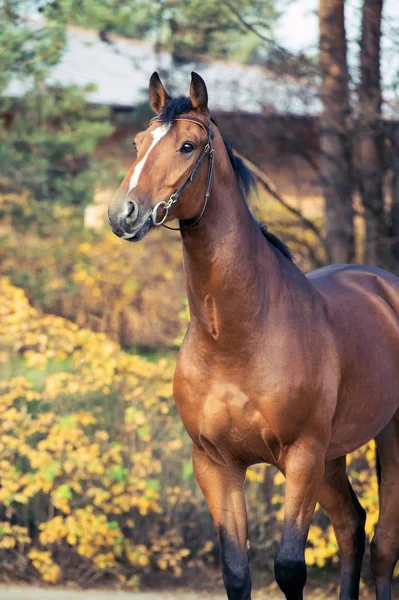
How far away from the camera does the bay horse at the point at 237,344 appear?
11.4 ft

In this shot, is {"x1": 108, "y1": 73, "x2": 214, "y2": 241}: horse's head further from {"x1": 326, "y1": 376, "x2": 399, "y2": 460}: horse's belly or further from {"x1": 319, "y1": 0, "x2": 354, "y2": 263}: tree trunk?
{"x1": 319, "y1": 0, "x2": 354, "y2": 263}: tree trunk

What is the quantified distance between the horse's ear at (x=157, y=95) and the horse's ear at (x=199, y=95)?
0.50ft

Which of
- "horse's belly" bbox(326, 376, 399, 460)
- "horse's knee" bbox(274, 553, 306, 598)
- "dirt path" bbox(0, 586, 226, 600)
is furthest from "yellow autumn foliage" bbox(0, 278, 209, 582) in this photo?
"horse's knee" bbox(274, 553, 306, 598)

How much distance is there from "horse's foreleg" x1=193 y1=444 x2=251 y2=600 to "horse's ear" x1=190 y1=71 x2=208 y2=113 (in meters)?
1.48

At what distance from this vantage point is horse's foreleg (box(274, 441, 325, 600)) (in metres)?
3.72

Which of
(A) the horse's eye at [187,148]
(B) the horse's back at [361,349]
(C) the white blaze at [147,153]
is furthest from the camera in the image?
(B) the horse's back at [361,349]

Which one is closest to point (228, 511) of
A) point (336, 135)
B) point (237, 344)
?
point (237, 344)

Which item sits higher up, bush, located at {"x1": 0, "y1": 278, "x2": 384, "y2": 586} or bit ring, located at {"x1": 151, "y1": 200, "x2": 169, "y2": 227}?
bit ring, located at {"x1": 151, "y1": 200, "x2": 169, "y2": 227}

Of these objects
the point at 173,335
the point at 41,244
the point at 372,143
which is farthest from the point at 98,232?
the point at 372,143

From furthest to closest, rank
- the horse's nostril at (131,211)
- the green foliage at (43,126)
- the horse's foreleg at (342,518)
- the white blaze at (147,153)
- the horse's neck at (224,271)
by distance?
the green foliage at (43,126) < the horse's foreleg at (342,518) < the horse's neck at (224,271) < the white blaze at (147,153) < the horse's nostril at (131,211)

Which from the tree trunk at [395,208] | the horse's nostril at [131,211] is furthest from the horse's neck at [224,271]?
the tree trunk at [395,208]

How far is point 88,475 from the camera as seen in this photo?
5855 millimetres

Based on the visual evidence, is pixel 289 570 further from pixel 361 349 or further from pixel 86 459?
pixel 86 459

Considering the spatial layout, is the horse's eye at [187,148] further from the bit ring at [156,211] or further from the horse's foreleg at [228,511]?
the horse's foreleg at [228,511]
